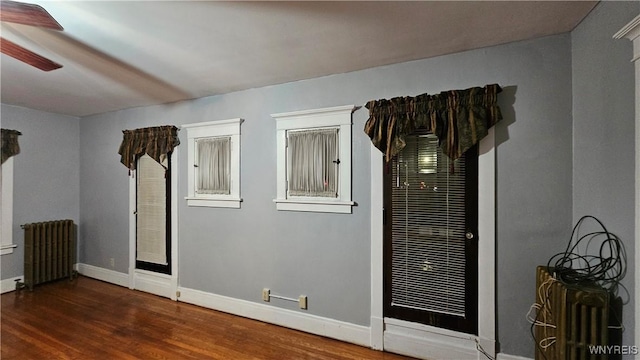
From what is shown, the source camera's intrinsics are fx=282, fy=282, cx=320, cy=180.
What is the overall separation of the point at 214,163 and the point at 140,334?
1.88 m

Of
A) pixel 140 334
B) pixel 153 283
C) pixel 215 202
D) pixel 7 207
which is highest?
pixel 215 202

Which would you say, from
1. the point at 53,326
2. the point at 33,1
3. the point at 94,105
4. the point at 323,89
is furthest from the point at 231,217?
the point at 94,105

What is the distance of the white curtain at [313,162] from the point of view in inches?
108

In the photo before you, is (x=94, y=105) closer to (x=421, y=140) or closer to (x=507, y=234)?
(x=421, y=140)

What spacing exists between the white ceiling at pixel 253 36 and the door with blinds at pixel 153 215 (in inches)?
49.7

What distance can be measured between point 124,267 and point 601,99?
536 centimetres

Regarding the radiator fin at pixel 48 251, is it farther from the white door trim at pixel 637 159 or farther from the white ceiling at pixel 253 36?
the white door trim at pixel 637 159

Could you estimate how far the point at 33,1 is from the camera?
1642 mm

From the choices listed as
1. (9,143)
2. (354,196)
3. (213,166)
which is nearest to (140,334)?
(213,166)

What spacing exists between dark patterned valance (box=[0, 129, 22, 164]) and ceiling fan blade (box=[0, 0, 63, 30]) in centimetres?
349

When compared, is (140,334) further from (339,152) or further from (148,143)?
(339,152)

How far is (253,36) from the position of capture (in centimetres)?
202

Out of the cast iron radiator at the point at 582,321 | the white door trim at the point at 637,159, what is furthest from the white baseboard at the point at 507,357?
the white door trim at the point at 637,159

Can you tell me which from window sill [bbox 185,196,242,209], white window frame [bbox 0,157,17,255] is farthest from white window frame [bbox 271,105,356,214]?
white window frame [bbox 0,157,17,255]
